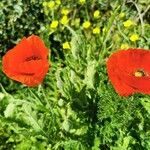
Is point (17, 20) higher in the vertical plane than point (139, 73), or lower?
lower

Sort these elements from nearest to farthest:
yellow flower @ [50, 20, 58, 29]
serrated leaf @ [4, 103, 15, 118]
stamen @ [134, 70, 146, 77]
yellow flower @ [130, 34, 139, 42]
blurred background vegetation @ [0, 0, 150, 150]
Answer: stamen @ [134, 70, 146, 77] < blurred background vegetation @ [0, 0, 150, 150] < serrated leaf @ [4, 103, 15, 118] < yellow flower @ [130, 34, 139, 42] < yellow flower @ [50, 20, 58, 29]

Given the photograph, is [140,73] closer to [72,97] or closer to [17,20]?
[72,97]

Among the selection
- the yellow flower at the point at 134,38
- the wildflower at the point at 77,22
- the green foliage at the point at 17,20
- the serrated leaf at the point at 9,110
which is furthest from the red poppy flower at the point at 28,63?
the wildflower at the point at 77,22

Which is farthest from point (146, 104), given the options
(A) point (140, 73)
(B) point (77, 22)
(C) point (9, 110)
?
(B) point (77, 22)

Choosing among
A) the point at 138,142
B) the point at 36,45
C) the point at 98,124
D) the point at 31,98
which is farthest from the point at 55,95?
the point at 36,45

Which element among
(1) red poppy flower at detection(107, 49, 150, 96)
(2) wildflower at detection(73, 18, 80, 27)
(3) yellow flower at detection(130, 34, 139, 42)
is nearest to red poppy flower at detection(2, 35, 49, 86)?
(1) red poppy flower at detection(107, 49, 150, 96)

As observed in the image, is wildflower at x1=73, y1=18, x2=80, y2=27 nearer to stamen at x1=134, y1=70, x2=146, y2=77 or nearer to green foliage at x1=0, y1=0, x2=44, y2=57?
green foliage at x1=0, y1=0, x2=44, y2=57

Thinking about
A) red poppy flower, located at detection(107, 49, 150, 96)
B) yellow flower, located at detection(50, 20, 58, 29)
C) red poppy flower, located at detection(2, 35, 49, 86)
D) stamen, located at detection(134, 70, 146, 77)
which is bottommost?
yellow flower, located at detection(50, 20, 58, 29)
